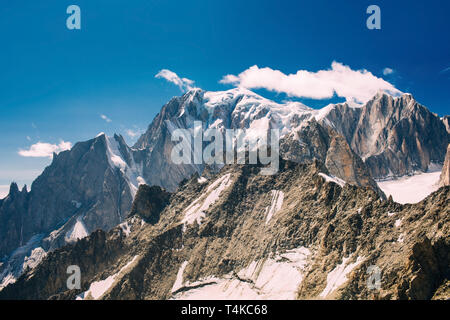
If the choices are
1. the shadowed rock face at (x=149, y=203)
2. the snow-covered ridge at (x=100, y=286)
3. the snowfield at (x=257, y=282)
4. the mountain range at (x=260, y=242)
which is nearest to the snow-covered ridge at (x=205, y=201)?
the mountain range at (x=260, y=242)

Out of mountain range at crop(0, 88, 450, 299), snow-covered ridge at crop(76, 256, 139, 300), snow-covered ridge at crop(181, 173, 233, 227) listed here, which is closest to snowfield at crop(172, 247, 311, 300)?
mountain range at crop(0, 88, 450, 299)

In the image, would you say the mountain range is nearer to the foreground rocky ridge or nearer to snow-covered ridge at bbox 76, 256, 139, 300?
the foreground rocky ridge

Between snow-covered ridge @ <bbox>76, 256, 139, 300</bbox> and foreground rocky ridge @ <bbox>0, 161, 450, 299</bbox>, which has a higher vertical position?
foreground rocky ridge @ <bbox>0, 161, 450, 299</bbox>

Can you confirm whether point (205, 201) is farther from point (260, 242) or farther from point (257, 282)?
point (257, 282)

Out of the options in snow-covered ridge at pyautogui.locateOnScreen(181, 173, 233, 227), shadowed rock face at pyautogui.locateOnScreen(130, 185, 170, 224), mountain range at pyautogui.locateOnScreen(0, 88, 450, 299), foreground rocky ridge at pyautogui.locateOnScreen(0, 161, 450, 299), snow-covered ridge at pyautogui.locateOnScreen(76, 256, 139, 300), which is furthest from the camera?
shadowed rock face at pyautogui.locateOnScreen(130, 185, 170, 224)

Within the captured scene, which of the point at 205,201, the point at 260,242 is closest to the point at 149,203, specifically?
the point at 205,201

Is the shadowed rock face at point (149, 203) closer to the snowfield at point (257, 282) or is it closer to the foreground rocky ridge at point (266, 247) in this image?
the foreground rocky ridge at point (266, 247)
